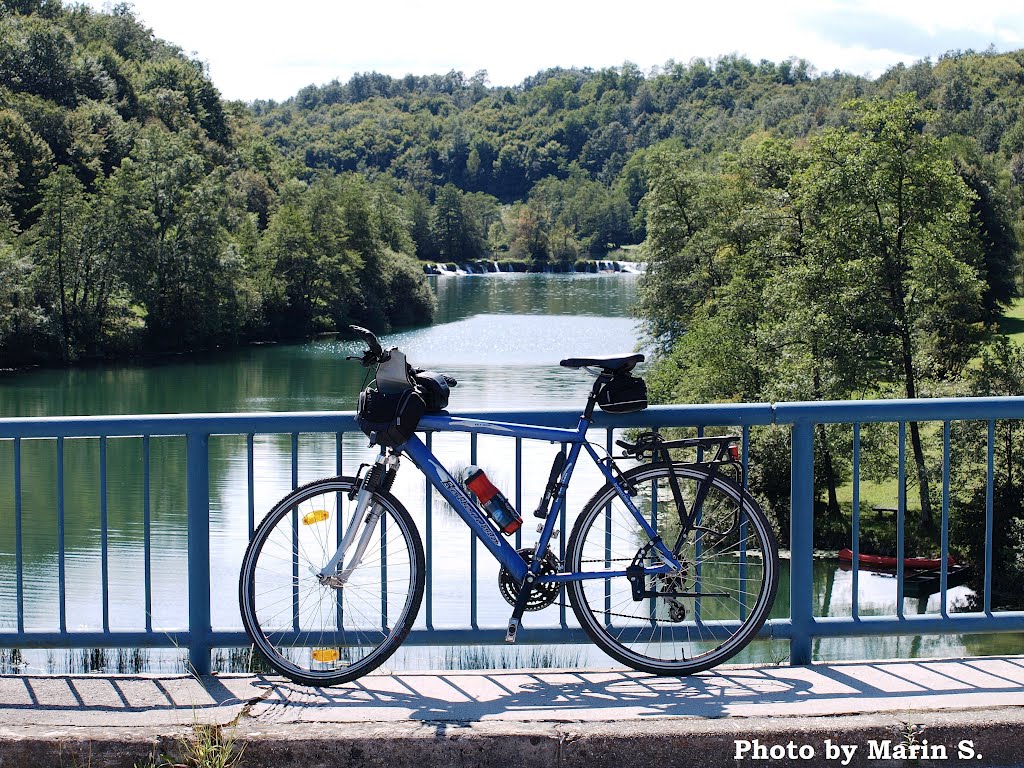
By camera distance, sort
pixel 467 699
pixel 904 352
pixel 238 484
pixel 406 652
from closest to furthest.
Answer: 1. pixel 467 699
2. pixel 406 652
3. pixel 238 484
4. pixel 904 352

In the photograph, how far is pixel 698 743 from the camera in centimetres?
391

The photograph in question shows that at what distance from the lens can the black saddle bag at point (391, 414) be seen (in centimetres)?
430

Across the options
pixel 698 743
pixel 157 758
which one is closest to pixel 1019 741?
pixel 698 743

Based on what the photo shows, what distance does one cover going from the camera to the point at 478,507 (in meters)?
4.35

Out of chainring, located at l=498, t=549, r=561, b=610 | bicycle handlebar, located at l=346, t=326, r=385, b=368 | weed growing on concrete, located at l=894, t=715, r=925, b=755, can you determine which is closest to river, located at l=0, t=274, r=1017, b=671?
chainring, located at l=498, t=549, r=561, b=610

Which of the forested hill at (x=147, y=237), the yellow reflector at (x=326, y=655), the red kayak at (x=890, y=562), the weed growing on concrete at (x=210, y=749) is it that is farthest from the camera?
the forested hill at (x=147, y=237)

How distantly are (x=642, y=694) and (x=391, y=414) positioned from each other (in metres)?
1.32

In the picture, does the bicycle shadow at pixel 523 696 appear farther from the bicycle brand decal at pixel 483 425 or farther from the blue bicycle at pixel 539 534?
the bicycle brand decal at pixel 483 425

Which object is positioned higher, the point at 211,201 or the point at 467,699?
the point at 211,201

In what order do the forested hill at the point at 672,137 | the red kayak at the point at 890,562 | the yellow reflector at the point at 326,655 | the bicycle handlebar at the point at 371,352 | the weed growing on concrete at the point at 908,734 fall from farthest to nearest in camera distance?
the forested hill at the point at 672,137
the red kayak at the point at 890,562
the yellow reflector at the point at 326,655
the bicycle handlebar at the point at 371,352
the weed growing on concrete at the point at 908,734

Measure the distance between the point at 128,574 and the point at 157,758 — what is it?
56.8ft

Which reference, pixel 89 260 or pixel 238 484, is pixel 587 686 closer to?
pixel 238 484

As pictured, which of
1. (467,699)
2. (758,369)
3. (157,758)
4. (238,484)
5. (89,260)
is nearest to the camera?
(157,758)

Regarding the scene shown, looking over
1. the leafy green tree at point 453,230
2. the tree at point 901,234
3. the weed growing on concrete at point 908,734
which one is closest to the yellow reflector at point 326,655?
the weed growing on concrete at point 908,734
